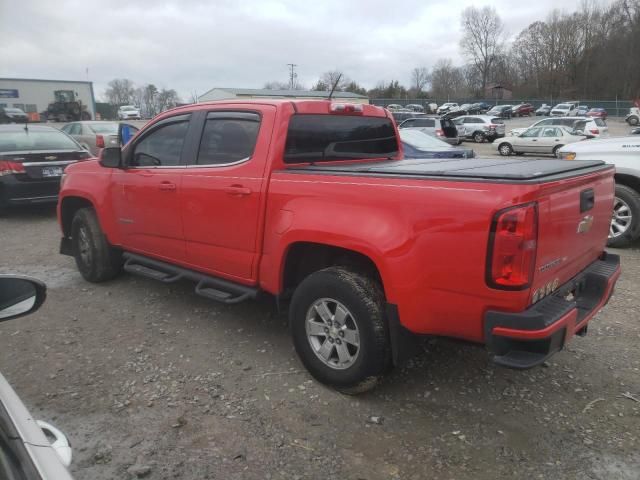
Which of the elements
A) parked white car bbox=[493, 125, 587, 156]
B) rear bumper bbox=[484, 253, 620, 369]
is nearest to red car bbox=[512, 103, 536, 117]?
parked white car bbox=[493, 125, 587, 156]

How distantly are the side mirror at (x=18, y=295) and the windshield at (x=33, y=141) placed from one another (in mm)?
8442

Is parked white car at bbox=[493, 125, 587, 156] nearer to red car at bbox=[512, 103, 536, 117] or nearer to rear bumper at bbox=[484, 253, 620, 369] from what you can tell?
rear bumper at bbox=[484, 253, 620, 369]

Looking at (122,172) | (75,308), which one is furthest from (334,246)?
(75,308)

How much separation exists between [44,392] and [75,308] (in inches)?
63.2

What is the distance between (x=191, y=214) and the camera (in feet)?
13.6

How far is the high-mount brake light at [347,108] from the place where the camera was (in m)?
4.11

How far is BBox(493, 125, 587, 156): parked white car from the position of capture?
823 inches

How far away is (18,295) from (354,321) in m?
1.87

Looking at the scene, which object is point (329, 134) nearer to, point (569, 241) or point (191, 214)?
point (191, 214)

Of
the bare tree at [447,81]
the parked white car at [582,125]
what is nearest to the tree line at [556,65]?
the bare tree at [447,81]

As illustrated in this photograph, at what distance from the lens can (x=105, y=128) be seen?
15953 millimetres

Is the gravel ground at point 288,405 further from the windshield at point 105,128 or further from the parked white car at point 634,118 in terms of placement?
the parked white car at point 634,118

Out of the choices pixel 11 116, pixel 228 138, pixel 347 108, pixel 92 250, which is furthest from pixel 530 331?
pixel 11 116

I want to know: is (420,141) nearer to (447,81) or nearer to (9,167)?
(9,167)
